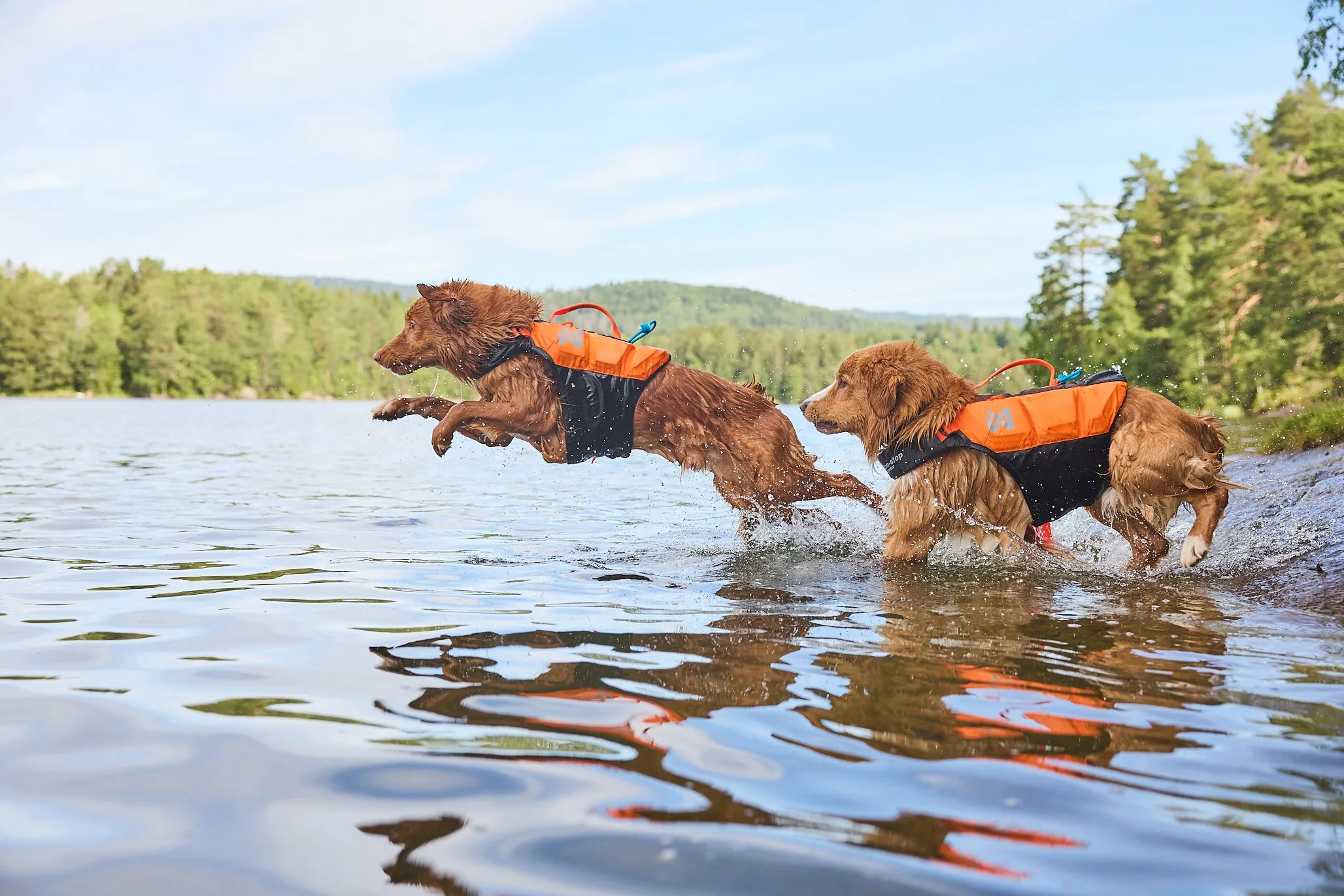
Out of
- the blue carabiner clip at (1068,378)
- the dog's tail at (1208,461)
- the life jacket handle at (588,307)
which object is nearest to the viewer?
the dog's tail at (1208,461)

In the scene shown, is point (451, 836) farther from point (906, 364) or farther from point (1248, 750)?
point (906, 364)

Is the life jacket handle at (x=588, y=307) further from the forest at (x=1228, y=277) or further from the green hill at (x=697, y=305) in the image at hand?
the green hill at (x=697, y=305)

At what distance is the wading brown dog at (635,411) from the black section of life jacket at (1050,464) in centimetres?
127

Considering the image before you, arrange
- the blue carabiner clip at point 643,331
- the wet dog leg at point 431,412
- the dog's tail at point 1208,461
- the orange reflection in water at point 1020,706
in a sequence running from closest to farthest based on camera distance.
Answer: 1. the orange reflection in water at point 1020,706
2. the dog's tail at point 1208,461
3. the blue carabiner clip at point 643,331
4. the wet dog leg at point 431,412

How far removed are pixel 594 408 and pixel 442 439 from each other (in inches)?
48.3

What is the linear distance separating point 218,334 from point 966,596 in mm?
135582

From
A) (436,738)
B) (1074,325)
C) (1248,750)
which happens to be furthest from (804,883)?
(1074,325)

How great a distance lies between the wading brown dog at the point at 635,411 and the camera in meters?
8.38

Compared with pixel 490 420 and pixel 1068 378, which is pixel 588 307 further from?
pixel 1068 378

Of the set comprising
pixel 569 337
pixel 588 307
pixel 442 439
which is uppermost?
pixel 588 307

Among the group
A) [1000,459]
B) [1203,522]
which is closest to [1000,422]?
[1000,459]

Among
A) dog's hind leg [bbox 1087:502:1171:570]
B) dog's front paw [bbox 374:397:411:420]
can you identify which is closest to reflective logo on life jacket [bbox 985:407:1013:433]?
dog's hind leg [bbox 1087:502:1171:570]

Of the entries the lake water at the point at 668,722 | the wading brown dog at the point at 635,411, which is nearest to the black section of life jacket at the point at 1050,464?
the lake water at the point at 668,722

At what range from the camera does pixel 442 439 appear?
809cm
